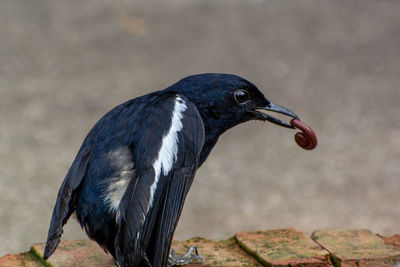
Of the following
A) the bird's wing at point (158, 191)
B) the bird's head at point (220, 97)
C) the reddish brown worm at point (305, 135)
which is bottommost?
the bird's wing at point (158, 191)

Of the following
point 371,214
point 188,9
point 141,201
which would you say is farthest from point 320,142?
point 141,201

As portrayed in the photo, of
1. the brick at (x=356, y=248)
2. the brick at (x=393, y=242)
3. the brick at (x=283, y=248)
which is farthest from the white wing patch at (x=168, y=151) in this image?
the brick at (x=393, y=242)

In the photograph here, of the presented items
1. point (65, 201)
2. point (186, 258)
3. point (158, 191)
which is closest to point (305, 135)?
point (186, 258)

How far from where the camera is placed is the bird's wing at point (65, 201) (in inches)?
89.6

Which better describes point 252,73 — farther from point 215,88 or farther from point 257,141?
point 215,88

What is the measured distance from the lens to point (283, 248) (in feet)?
8.71

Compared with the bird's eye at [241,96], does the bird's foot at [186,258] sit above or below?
below

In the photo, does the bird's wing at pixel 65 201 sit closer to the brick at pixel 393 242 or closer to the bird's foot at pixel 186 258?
the bird's foot at pixel 186 258

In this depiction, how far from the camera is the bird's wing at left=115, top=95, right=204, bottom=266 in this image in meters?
2.12

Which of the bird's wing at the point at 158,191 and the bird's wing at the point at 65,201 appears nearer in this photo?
the bird's wing at the point at 158,191

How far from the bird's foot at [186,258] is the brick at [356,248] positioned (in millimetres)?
516

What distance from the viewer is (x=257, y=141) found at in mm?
5750

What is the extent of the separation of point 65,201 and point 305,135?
97 centimetres

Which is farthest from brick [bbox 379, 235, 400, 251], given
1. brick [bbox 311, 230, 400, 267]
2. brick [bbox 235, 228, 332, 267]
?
brick [bbox 235, 228, 332, 267]
